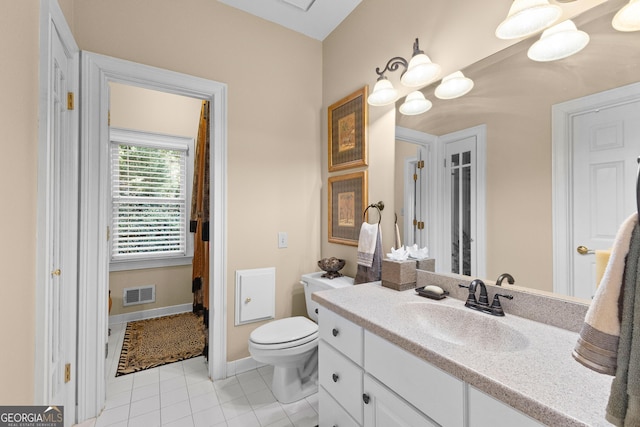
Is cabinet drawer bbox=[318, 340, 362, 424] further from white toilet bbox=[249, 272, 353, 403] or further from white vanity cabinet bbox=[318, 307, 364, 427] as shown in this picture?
white toilet bbox=[249, 272, 353, 403]

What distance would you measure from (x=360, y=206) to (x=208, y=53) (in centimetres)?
155

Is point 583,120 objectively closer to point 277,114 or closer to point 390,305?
point 390,305

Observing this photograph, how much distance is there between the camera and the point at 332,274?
7.11 feet

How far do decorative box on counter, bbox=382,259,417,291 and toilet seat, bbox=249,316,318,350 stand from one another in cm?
65

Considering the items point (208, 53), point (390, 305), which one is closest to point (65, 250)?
point (208, 53)

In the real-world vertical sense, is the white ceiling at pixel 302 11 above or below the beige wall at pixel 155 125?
above

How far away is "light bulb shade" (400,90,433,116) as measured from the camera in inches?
61.3

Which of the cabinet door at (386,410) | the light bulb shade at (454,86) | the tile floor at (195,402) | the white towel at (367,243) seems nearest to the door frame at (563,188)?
the light bulb shade at (454,86)

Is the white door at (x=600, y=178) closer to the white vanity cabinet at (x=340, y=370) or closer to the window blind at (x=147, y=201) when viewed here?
the white vanity cabinet at (x=340, y=370)

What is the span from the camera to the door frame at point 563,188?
39.2 inches

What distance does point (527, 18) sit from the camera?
3.51 ft

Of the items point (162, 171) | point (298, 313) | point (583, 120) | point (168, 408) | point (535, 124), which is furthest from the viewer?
point (162, 171)

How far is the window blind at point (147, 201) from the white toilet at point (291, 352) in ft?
6.67

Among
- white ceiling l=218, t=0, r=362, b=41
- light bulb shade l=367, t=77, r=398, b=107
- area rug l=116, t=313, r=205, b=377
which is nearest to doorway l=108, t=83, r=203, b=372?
area rug l=116, t=313, r=205, b=377
